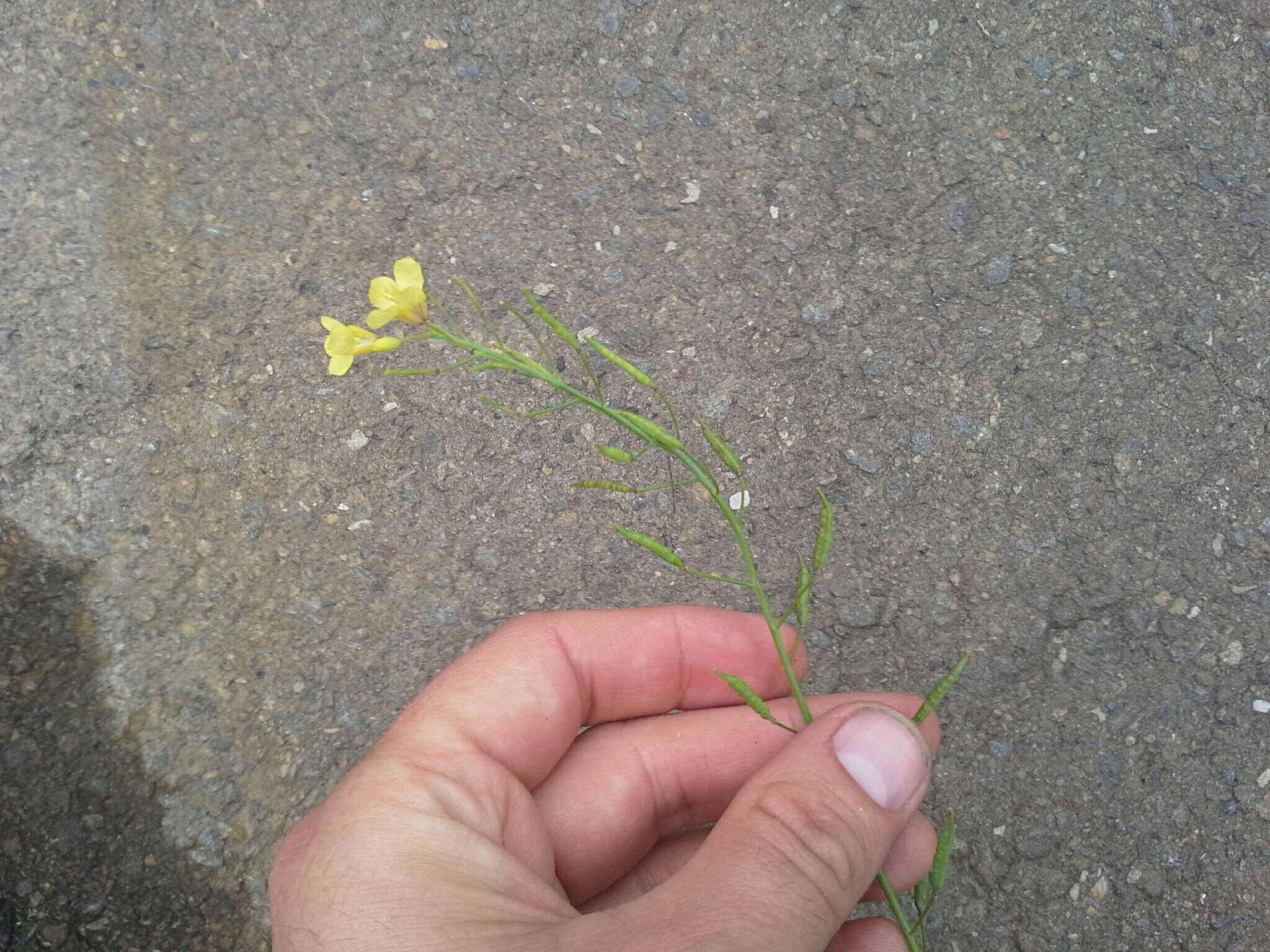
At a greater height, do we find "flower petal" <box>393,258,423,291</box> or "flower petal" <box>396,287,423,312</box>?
"flower petal" <box>393,258,423,291</box>

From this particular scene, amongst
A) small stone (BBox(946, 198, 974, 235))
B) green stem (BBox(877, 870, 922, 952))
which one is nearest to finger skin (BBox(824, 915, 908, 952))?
green stem (BBox(877, 870, 922, 952))

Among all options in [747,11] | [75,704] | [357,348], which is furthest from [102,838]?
[747,11]

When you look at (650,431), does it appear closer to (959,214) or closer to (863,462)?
(863,462)

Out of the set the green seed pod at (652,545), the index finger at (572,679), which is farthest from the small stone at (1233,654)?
the green seed pod at (652,545)

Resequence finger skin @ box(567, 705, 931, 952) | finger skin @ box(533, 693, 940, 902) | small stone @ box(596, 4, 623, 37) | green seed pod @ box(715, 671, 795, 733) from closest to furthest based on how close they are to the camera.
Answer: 1. finger skin @ box(567, 705, 931, 952)
2. green seed pod @ box(715, 671, 795, 733)
3. finger skin @ box(533, 693, 940, 902)
4. small stone @ box(596, 4, 623, 37)

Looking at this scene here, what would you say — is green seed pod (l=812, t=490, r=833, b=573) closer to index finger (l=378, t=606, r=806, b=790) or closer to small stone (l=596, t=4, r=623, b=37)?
index finger (l=378, t=606, r=806, b=790)

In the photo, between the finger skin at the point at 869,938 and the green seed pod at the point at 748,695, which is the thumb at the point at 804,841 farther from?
the finger skin at the point at 869,938

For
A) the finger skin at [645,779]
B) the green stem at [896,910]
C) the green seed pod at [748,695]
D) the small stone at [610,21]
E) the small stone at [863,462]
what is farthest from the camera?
the small stone at [610,21]
